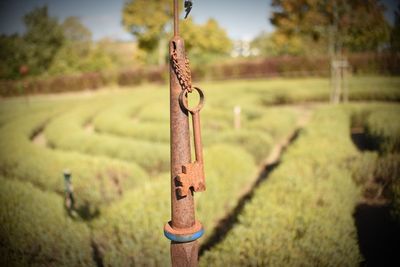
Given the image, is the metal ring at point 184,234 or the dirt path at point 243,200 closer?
the metal ring at point 184,234

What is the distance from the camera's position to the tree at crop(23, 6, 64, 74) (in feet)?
125

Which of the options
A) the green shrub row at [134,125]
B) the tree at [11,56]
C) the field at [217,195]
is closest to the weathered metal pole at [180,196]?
the field at [217,195]

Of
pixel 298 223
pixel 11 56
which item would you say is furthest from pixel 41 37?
pixel 298 223

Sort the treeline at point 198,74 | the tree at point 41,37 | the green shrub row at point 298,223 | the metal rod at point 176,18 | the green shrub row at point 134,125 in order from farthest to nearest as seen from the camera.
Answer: the tree at point 41,37, the treeline at point 198,74, the green shrub row at point 134,125, the green shrub row at point 298,223, the metal rod at point 176,18

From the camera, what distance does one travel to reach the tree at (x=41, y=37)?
38.2m

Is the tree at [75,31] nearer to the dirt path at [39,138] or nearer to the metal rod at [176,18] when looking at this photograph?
the dirt path at [39,138]

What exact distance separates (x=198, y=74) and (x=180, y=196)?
3359 cm

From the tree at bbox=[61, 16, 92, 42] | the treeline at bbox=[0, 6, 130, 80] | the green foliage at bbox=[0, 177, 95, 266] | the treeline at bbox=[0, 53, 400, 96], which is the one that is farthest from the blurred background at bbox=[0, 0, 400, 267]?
the tree at bbox=[61, 16, 92, 42]

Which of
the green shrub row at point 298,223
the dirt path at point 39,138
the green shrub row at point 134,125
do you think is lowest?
the dirt path at point 39,138

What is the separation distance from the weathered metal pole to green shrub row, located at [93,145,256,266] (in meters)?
1.67

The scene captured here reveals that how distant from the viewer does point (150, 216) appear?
4.04 m

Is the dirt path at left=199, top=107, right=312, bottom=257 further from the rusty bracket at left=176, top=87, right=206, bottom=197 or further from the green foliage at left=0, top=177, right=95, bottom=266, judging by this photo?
the rusty bracket at left=176, top=87, right=206, bottom=197

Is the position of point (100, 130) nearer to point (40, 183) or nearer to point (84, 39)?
point (40, 183)

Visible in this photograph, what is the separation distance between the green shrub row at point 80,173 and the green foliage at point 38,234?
1762mm
